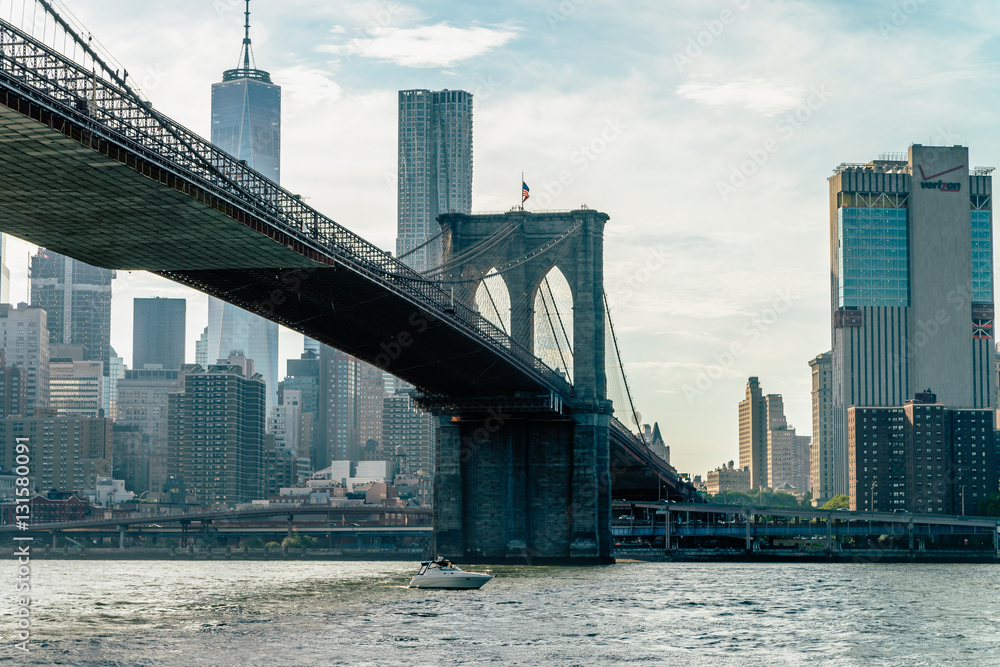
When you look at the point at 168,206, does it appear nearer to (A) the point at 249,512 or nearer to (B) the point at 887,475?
(A) the point at 249,512

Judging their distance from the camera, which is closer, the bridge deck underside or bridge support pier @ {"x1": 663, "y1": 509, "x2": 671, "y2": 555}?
the bridge deck underside

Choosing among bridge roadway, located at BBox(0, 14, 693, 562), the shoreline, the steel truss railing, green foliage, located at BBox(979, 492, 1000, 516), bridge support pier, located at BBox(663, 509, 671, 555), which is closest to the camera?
the steel truss railing

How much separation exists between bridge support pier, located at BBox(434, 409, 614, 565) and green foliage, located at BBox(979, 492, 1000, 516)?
90464 millimetres

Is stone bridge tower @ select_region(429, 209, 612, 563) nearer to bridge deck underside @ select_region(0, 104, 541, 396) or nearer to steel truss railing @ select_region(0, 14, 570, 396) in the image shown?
bridge deck underside @ select_region(0, 104, 541, 396)

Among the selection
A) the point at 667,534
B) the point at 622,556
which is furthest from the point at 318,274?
the point at 667,534

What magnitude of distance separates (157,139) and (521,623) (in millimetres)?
21019

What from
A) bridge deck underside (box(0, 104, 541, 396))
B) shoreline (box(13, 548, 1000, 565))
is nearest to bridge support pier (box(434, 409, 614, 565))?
shoreline (box(13, 548, 1000, 565))

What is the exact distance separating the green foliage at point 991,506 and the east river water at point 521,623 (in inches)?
3812

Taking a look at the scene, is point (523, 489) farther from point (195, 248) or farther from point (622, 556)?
point (195, 248)

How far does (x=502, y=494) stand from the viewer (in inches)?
3738

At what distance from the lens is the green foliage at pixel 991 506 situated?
17000cm

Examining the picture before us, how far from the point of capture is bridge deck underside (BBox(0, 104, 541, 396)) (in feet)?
137

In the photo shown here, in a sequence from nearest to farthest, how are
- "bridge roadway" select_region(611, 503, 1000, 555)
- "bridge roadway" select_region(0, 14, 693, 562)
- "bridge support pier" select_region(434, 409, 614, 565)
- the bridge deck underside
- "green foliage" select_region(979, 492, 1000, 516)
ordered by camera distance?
"bridge roadway" select_region(0, 14, 693, 562) < the bridge deck underside < "bridge support pier" select_region(434, 409, 614, 565) < "bridge roadway" select_region(611, 503, 1000, 555) < "green foliage" select_region(979, 492, 1000, 516)

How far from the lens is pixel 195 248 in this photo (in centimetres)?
5266
